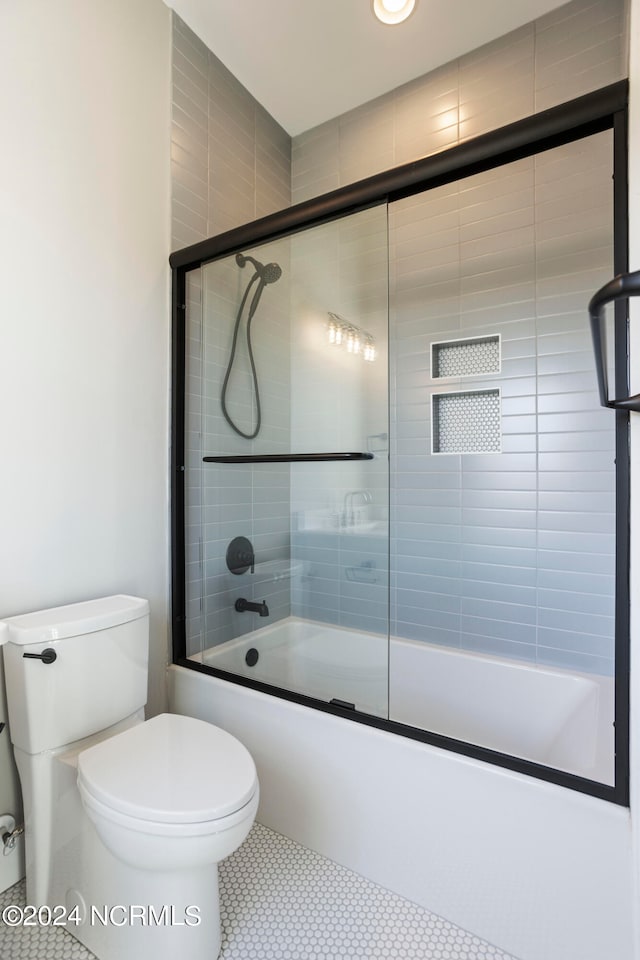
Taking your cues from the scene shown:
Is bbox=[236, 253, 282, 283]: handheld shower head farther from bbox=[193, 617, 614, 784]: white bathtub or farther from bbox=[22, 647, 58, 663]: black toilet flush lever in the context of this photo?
bbox=[22, 647, 58, 663]: black toilet flush lever

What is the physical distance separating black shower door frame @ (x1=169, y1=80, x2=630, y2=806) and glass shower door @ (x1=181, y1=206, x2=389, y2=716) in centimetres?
5

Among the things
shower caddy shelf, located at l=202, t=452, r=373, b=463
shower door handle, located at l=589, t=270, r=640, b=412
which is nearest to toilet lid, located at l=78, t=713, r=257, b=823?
shower caddy shelf, located at l=202, t=452, r=373, b=463

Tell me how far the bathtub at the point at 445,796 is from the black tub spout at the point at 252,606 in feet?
0.24

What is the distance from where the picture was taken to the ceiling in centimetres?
178

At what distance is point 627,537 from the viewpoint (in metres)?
1.03

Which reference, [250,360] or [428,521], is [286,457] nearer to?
[250,360]

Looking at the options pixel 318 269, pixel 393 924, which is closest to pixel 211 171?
pixel 318 269

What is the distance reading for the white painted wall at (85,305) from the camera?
1346 mm

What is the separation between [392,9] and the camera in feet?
5.57

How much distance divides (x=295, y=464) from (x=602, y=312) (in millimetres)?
1008

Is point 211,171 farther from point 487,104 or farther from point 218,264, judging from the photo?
point 487,104

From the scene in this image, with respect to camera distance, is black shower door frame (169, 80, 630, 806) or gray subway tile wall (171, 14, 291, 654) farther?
gray subway tile wall (171, 14, 291, 654)

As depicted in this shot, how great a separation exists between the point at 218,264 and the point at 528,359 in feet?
4.18

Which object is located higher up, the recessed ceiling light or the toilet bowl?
the recessed ceiling light
